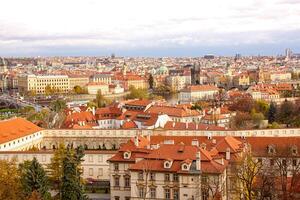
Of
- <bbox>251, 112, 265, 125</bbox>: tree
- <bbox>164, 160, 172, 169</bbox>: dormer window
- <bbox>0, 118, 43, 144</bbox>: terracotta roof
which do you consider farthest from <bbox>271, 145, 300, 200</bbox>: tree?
<bbox>251, 112, 265, 125</bbox>: tree

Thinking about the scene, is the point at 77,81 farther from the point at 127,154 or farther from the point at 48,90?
the point at 127,154

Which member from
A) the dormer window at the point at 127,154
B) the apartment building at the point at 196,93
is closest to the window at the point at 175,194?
the dormer window at the point at 127,154

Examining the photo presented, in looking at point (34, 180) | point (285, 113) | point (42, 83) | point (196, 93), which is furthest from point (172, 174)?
point (42, 83)

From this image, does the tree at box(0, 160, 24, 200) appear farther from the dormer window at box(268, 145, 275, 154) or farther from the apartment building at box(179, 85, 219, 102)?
the apartment building at box(179, 85, 219, 102)

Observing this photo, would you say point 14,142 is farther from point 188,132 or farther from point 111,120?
point 111,120

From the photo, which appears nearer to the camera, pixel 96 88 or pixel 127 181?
pixel 127 181

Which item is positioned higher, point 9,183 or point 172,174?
point 172,174
